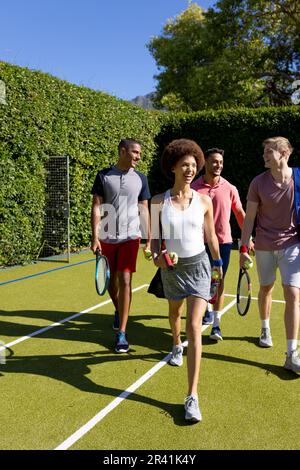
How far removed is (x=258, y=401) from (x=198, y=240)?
1346 millimetres

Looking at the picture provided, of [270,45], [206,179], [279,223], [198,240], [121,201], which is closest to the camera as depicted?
[198,240]

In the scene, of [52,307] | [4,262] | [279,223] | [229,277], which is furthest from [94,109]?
[279,223]

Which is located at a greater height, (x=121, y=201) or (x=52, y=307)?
(x=121, y=201)

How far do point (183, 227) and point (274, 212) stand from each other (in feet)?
3.74

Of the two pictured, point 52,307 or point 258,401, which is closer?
point 258,401

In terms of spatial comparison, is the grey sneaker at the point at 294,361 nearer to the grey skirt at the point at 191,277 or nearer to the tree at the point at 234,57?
the grey skirt at the point at 191,277

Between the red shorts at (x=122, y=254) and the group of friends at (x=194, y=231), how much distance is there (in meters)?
0.01

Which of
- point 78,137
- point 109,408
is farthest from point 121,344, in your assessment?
point 78,137

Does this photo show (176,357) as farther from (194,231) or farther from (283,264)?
(194,231)

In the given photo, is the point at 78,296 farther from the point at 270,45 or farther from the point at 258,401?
the point at 270,45

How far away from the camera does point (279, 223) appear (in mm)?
4043

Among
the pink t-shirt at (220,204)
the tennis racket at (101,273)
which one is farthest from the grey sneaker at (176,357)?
the pink t-shirt at (220,204)

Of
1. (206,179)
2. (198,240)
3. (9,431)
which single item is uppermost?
(206,179)

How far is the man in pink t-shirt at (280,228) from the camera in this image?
3.92 meters
